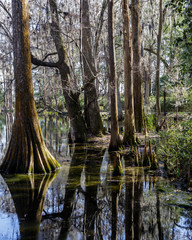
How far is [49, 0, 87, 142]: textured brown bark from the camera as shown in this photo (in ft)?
42.8

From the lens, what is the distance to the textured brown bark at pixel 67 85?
42.8 ft

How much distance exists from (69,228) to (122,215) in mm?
1067

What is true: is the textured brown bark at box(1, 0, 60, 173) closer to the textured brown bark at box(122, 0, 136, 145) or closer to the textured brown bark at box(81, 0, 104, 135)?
the textured brown bark at box(122, 0, 136, 145)

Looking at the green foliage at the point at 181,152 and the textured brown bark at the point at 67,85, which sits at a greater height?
the textured brown bark at the point at 67,85

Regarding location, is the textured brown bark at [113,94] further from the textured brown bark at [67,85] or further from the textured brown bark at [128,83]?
the textured brown bark at [67,85]

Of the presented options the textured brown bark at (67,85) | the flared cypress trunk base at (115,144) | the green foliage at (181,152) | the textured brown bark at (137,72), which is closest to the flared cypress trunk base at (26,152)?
the green foliage at (181,152)

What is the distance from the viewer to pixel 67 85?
41.1 feet

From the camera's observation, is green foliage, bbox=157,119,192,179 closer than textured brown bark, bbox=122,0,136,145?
Yes

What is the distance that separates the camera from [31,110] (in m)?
8.31

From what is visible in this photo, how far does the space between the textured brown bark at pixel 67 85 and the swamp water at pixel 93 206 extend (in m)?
→ 5.79

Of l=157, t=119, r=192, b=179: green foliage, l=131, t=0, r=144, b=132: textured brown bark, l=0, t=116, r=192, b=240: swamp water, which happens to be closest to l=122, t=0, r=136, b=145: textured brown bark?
l=131, t=0, r=144, b=132: textured brown bark

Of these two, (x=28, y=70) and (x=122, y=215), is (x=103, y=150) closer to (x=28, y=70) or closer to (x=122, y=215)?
(x=28, y=70)

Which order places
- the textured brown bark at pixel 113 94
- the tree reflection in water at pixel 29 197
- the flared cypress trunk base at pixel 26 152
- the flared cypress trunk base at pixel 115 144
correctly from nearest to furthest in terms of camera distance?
the tree reflection in water at pixel 29 197 < the flared cypress trunk base at pixel 26 152 < the textured brown bark at pixel 113 94 < the flared cypress trunk base at pixel 115 144

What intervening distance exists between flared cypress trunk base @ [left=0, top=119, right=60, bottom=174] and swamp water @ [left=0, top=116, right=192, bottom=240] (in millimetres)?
337
